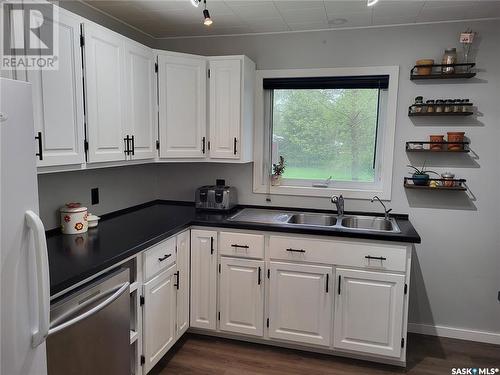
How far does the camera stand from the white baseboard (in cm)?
284

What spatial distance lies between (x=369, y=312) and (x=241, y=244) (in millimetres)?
974

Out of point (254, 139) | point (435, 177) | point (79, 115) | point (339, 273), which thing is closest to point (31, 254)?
point (79, 115)

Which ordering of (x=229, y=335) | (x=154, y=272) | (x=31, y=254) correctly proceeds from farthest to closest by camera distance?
1. (x=229, y=335)
2. (x=154, y=272)
3. (x=31, y=254)

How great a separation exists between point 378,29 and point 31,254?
9.11ft

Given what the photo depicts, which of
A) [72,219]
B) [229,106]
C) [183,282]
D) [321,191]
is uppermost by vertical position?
[229,106]

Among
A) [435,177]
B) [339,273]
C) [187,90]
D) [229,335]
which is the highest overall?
[187,90]

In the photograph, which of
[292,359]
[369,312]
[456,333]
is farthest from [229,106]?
[456,333]

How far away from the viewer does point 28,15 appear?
5.38 feet

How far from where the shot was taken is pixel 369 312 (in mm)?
2461

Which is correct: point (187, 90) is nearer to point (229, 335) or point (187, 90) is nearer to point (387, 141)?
point (387, 141)

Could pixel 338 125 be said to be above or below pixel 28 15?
below

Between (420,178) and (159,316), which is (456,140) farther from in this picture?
(159,316)

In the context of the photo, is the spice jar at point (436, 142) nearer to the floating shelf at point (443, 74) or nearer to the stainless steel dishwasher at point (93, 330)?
the floating shelf at point (443, 74)

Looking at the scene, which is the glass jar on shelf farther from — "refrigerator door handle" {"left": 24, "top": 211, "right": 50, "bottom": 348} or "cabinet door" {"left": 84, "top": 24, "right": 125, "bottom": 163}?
"refrigerator door handle" {"left": 24, "top": 211, "right": 50, "bottom": 348}
